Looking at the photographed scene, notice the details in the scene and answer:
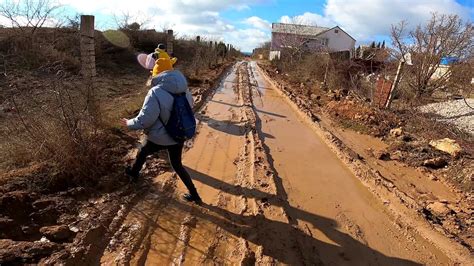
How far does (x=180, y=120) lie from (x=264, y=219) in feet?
5.29

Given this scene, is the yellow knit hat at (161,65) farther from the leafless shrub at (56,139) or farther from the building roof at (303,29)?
the building roof at (303,29)

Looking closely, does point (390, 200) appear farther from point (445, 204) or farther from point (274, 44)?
point (274, 44)

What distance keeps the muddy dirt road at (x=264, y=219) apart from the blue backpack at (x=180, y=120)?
3.24 feet

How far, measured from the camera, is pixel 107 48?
24891 millimetres

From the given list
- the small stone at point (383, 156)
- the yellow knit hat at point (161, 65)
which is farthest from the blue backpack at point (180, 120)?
the small stone at point (383, 156)

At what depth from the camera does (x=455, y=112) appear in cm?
1183

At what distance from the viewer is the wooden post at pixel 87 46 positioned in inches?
263

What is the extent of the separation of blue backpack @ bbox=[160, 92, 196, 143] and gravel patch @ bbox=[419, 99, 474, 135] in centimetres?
799

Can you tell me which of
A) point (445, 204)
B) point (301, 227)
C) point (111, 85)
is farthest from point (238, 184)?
point (111, 85)

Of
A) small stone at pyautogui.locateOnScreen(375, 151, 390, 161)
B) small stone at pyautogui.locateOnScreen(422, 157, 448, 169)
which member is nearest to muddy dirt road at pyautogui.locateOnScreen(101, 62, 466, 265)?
small stone at pyautogui.locateOnScreen(375, 151, 390, 161)

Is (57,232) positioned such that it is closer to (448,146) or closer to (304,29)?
(448,146)

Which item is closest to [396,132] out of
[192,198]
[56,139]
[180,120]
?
[192,198]

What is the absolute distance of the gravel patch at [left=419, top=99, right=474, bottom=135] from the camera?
10.2 meters

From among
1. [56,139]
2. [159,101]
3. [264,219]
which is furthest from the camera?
[56,139]
